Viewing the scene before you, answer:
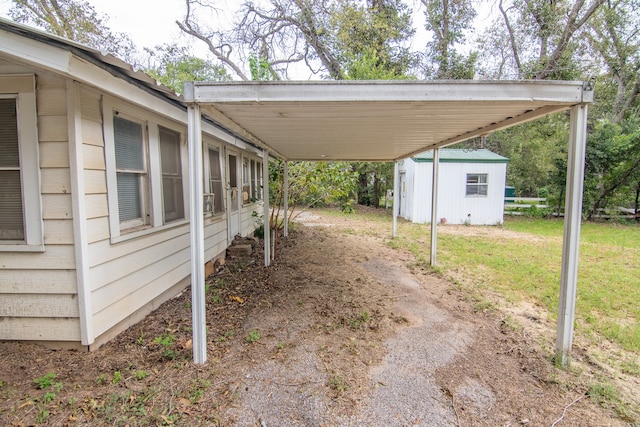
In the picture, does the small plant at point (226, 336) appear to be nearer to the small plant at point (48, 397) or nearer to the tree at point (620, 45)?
the small plant at point (48, 397)

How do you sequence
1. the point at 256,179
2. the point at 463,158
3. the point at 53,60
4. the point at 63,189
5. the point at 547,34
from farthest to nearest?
the point at 547,34, the point at 463,158, the point at 256,179, the point at 63,189, the point at 53,60

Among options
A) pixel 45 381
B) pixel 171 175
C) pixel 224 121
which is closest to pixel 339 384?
pixel 45 381

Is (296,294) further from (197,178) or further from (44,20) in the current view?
(44,20)

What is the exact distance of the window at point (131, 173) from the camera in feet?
10.1

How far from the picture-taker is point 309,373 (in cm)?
257

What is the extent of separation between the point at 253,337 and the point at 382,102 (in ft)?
7.98

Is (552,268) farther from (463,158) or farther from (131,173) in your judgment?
(131,173)

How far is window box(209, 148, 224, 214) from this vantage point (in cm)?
532

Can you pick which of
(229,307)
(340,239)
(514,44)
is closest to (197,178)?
(229,307)

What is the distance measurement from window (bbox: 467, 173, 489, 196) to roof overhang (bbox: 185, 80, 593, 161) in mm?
9012

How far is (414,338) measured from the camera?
3215mm

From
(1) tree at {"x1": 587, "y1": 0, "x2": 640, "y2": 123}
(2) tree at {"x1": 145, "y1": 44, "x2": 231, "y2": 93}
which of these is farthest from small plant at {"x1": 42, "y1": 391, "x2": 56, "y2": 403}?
(1) tree at {"x1": 587, "y1": 0, "x2": 640, "y2": 123}

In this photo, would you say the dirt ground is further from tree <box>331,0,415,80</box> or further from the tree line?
tree <box>331,0,415,80</box>

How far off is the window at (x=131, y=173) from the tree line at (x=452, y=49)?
10003 mm
